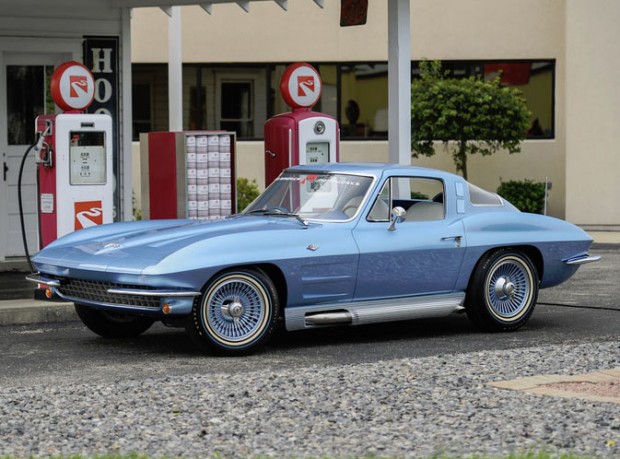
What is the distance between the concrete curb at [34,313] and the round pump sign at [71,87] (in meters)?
1.99

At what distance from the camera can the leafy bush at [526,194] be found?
950 inches

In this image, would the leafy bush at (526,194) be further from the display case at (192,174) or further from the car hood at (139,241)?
the car hood at (139,241)

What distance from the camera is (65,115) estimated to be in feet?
40.8

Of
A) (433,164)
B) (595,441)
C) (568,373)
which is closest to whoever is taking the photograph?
(595,441)

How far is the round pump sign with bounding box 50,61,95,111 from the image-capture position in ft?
41.2

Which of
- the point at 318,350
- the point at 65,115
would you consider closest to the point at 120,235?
the point at 318,350

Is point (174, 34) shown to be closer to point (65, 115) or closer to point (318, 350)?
point (65, 115)

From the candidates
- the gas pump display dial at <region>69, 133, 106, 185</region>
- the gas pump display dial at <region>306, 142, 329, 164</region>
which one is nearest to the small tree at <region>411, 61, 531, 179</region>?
the gas pump display dial at <region>306, 142, 329, 164</region>

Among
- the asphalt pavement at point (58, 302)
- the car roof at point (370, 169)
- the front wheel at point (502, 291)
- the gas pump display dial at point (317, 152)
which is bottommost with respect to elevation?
the asphalt pavement at point (58, 302)

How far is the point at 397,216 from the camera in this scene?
10.3 meters

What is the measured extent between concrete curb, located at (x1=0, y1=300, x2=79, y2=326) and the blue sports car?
1.31 meters

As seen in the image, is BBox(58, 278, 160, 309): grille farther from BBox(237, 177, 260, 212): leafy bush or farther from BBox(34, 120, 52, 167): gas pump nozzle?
BBox(237, 177, 260, 212): leafy bush

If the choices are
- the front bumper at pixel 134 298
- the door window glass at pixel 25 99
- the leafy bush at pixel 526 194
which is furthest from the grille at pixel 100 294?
the leafy bush at pixel 526 194

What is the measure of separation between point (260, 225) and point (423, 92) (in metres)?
14.0
